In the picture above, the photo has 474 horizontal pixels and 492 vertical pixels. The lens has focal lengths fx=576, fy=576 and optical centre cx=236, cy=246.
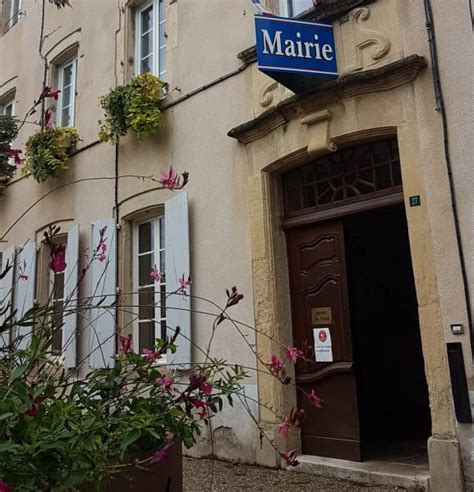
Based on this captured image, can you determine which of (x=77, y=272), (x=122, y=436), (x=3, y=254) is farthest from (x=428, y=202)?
(x=3, y=254)

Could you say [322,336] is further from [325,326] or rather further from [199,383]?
[199,383]

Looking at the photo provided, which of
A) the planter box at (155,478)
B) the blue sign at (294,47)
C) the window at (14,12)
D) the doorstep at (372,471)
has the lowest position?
the doorstep at (372,471)

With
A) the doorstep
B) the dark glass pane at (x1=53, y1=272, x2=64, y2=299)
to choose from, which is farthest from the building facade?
the dark glass pane at (x1=53, y1=272, x2=64, y2=299)

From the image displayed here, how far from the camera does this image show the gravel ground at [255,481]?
4.62 m

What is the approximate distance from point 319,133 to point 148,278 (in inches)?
126

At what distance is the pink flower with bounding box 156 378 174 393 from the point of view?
8.38 ft

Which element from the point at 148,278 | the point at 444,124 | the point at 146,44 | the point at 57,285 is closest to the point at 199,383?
the point at 57,285

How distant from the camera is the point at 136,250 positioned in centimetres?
761

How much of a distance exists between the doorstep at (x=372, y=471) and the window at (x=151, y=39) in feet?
16.9

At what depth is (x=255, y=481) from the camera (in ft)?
16.2

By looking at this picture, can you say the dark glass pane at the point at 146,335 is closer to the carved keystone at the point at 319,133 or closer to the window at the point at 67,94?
the carved keystone at the point at 319,133

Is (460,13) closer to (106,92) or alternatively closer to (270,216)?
(270,216)

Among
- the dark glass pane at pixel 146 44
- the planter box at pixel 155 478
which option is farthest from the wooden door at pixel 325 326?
the dark glass pane at pixel 146 44

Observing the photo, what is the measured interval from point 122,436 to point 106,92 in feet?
22.7
